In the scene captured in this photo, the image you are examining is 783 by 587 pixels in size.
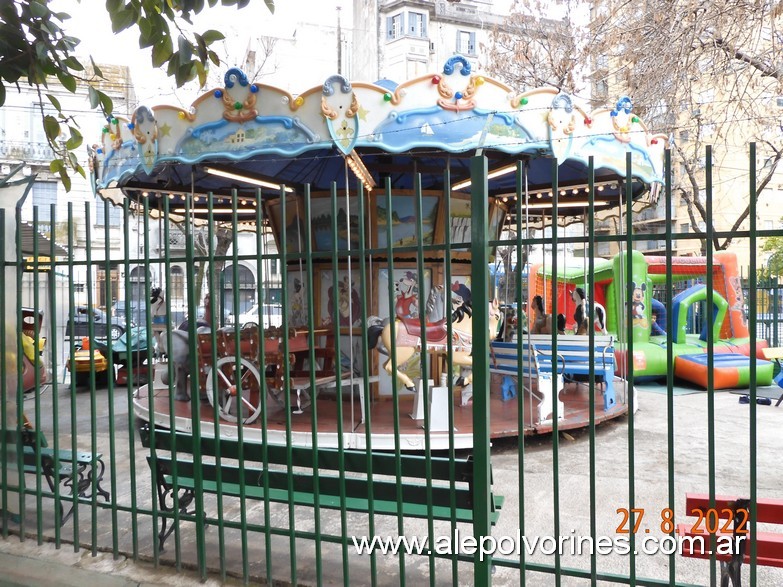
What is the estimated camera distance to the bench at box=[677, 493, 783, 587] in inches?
108

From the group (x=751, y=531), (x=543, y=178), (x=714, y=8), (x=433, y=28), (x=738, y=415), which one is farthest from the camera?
(x=433, y=28)

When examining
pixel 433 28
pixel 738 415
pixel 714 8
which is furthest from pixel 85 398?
pixel 433 28

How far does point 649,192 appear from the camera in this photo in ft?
32.4

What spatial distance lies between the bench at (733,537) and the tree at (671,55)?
187 cm

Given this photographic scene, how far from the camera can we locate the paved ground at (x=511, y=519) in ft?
11.8

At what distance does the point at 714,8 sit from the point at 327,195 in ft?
21.4

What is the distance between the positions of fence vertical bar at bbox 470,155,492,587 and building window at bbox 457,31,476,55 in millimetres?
41367

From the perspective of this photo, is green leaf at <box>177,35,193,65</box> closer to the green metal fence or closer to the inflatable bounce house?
the green metal fence

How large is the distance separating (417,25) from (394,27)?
139 cm

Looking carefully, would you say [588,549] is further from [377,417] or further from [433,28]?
[433,28]

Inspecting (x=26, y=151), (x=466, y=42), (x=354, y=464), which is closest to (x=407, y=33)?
(x=466, y=42)

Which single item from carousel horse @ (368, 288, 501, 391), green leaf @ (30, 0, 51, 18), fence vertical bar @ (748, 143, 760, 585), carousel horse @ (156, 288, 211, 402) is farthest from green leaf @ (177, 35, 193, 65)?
carousel horse @ (156, 288, 211, 402)

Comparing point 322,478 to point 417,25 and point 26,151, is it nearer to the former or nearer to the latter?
point 26,151

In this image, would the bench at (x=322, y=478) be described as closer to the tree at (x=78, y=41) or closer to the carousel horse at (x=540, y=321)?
the tree at (x=78, y=41)
